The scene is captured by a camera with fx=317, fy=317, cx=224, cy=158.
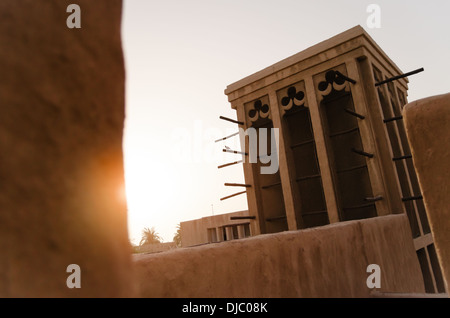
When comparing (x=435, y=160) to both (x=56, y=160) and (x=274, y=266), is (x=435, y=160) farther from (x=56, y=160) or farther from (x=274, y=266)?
(x=56, y=160)

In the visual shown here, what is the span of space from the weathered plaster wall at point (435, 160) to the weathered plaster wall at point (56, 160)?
2.32 metres

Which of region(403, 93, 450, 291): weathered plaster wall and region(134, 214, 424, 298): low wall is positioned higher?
region(403, 93, 450, 291): weathered plaster wall

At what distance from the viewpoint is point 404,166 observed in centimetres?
948

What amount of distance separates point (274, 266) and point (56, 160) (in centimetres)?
198

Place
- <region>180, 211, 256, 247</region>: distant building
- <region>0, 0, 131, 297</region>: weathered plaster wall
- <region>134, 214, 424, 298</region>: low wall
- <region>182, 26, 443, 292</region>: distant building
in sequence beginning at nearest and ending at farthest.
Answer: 1. <region>0, 0, 131, 297</region>: weathered plaster wall
2. <region>134, 214, 424, 298</region>: low wall
3. <region>182, 26, 443, 292</region>: distant building
4. <region>180, 211, 256, 247</region>: distant building

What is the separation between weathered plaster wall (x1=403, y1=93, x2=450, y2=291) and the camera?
7.43 feet

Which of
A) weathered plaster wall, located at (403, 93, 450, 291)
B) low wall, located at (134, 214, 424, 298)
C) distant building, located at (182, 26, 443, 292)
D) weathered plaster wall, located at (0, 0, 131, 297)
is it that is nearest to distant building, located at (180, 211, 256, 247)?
distant building, located at (182, 26, 443, 292)

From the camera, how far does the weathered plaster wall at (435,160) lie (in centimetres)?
227

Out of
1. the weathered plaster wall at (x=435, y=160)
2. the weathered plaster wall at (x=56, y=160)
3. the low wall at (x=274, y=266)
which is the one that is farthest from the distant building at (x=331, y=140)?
the weathered plaster wall at (x=56, y=160)

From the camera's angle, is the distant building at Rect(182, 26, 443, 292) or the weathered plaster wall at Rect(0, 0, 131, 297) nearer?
the weathered plaster wall at Rect(0, 0, 131, 297)

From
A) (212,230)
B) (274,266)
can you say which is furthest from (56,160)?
(212,230)

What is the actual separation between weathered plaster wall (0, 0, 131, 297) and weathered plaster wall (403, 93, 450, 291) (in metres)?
2.32

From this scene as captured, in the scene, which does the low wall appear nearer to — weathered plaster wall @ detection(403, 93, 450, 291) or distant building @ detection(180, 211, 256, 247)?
weathered plaster wall @ detection(403, 93, 450, 291)
